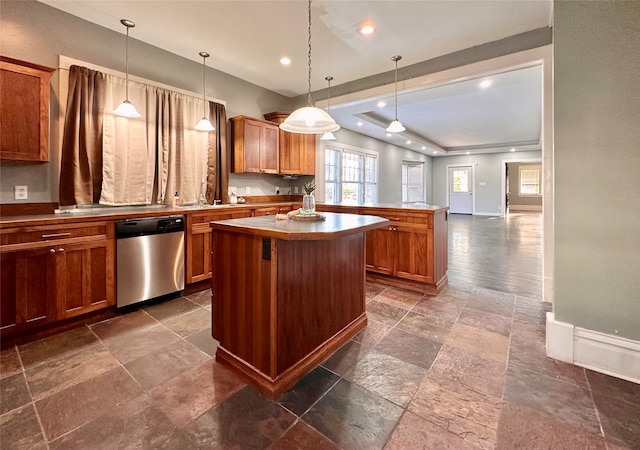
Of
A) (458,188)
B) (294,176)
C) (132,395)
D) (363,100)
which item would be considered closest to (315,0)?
(363,100)

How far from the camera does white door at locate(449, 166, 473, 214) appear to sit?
1240cm

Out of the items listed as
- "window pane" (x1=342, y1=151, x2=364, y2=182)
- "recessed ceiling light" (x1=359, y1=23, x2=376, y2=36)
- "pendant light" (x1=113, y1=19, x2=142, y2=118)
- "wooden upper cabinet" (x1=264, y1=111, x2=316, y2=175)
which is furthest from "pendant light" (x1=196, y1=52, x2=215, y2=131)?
"window pane" (x1=342, y1=151, x2=364, y2=182)

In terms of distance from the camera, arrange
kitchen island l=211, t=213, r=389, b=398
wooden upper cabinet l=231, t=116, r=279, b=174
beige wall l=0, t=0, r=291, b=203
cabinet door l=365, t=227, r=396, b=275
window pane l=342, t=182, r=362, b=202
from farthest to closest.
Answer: window pane l=342, t=182, r=362, b=202 < wooden upper cabinet l=231, t=116, r=279, b=174 < cabinet door l=365, t=227, r=396, b=275 < beige wall l=0, t=0, r=291, b=203 < kitchen island l=211, t=213, r=389, b=398

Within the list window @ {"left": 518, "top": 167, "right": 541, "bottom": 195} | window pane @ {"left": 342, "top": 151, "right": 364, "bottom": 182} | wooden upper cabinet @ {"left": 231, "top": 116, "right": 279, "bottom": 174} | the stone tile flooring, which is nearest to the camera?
the stone tile flooring

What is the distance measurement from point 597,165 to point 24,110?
4.31 meters

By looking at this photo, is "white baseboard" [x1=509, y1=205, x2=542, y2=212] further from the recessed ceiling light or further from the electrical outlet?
the electrical outlet

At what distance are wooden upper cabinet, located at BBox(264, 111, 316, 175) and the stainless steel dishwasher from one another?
223 cm

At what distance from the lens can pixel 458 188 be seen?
41.8 ft

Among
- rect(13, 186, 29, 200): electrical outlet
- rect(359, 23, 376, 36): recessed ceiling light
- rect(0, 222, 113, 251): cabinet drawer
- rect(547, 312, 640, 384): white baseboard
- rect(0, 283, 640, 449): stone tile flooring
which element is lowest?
rect(0, 283, 640, 449): stone tile flooring

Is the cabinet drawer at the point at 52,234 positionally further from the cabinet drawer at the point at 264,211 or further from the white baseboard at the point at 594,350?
the white baseboard at the point at 594,350

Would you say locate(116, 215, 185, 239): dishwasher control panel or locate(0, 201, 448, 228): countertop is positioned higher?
locate(0, 201, 448, 228): countertop

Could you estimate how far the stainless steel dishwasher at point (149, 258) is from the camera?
8.91 ft

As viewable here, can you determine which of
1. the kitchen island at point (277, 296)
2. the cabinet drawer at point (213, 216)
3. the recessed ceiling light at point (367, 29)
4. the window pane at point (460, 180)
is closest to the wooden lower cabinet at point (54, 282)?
the cabinet drawer at point (213, 216)

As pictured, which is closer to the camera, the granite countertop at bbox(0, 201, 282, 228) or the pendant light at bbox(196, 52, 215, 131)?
the granite countertop at bbox(0, 201, 282, 228)
